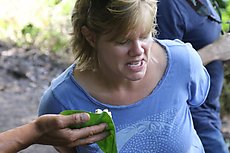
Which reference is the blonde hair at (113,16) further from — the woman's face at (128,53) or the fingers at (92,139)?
the fingers at (92,139)

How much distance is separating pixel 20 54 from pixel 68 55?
1.81 ft

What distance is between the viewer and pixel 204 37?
2.22m

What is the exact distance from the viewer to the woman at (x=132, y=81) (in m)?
1.69

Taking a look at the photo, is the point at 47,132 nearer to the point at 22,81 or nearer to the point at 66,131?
the point at 66,131

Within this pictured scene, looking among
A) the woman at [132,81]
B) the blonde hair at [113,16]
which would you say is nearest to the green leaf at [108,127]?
the woman at [132,81]

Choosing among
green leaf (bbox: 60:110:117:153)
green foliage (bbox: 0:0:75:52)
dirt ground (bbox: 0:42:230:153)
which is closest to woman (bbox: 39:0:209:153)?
green leaf (bbox: 60:110:117:153)

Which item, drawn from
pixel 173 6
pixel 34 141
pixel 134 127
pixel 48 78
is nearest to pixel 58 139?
pixel 34 141

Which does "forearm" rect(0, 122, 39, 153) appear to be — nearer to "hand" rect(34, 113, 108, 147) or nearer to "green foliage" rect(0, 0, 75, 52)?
"hand" rect(34, 113, 108, 147)

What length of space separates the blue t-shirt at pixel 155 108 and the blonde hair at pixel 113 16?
14 cm

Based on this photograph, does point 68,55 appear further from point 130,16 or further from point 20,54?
point 130,16

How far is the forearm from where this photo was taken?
1580 millimetres

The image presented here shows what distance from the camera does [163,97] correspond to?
70.7 inches

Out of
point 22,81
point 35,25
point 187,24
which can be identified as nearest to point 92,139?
point 187,24

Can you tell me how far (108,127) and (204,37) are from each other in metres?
0.74
